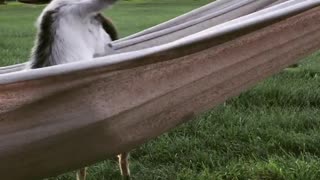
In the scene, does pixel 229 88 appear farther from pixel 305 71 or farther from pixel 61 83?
pixel 305 71

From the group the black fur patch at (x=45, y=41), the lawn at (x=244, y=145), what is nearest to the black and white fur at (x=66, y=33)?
the black fur patch at (x=45, y=41)

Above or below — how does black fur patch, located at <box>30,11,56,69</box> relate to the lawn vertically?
above

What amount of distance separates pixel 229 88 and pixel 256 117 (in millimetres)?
1354

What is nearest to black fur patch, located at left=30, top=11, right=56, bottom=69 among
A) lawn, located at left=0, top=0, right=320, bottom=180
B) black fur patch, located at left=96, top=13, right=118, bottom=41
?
black fur patch, located at left=96, top=13, right=118, bottom=41

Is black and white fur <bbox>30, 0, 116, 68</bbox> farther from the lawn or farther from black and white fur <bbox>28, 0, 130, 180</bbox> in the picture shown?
the lawn

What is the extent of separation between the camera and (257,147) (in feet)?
8.47

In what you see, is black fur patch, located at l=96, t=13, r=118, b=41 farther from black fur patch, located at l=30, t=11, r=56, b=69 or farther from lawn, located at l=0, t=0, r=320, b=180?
lawn, located at l=0, t=0, r=320, b=180

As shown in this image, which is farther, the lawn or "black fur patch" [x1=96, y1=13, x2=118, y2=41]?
the lawn

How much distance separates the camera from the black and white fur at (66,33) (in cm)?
184

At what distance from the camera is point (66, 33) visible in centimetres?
186

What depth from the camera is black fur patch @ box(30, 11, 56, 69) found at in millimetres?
1857

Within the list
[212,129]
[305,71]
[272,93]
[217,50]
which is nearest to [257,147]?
[212,129]

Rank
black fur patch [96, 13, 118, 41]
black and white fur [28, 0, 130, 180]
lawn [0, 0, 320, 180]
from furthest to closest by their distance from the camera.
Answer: lawn [0, 0, 320, 180], black fur patch [96, 13, 118, 41], black and white fur [28, 0, 130, 180]

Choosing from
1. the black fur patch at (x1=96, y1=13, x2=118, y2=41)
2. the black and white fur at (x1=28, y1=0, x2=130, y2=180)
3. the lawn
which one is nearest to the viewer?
the black and white fur at (x1=28, y1=0, x2=130, y2=180)
